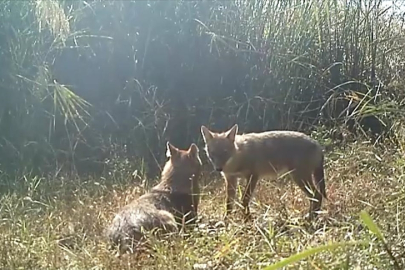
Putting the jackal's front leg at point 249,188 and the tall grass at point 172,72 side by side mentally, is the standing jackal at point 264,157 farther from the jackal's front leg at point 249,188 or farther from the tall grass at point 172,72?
the tall grass at point 172,72

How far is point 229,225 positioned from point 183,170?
1.27 meters

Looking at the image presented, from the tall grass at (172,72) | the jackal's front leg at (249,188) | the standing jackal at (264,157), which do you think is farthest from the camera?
the tall grass at (172,72)

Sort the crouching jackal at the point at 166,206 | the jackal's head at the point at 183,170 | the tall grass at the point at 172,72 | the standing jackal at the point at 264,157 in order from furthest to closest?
the tall grass at the point at 172,72, the standing jackal at the point at 264,157, the jackal's head at the point at 183,170, the crouching jackal at the point at 166,206

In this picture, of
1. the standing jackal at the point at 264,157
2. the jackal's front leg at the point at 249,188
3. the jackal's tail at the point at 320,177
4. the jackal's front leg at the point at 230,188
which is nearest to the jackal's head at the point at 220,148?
the standing jackal at the point at 264,157

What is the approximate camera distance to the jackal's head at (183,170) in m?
4.96

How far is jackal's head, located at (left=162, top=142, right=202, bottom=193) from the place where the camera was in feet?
16.3

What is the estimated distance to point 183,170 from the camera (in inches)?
199

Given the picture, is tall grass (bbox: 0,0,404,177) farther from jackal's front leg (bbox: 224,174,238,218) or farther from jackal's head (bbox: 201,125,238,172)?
jackal's front leg (bbox: 224,174,238,218)

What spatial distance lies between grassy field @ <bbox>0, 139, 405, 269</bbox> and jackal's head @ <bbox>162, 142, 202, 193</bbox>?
0.78 ft

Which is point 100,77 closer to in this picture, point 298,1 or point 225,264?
point 298,1

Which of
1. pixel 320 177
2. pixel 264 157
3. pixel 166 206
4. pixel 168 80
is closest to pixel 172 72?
pixel 168 80

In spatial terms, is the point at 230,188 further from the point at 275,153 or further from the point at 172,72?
the point at 172,72

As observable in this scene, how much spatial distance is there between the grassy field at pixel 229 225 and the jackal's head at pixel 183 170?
0.24 m

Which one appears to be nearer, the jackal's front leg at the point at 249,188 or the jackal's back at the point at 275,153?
the jackal's front leg at the point at 249,188
